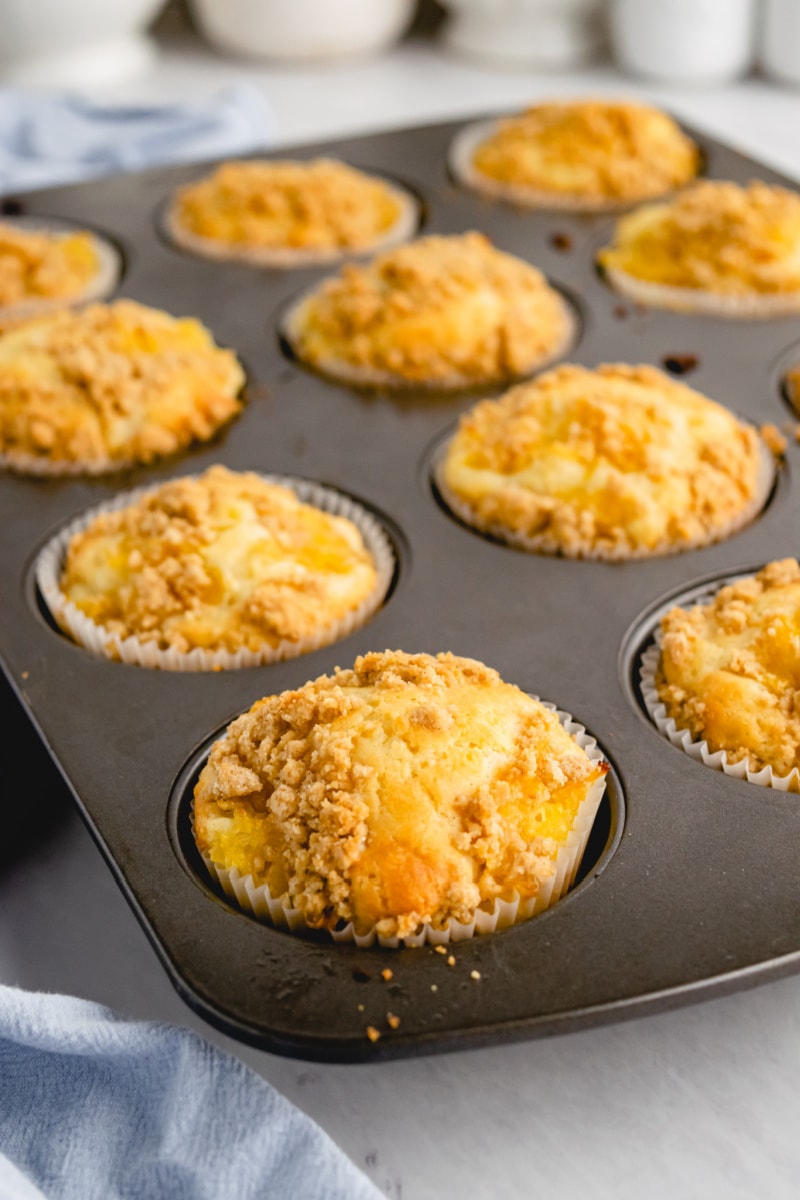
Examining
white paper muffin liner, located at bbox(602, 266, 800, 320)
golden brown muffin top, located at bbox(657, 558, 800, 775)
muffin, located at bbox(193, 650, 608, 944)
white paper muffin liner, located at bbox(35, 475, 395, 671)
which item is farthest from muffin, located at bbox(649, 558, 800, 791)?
white paper muffin liner, located at bbox(602, 266, 800, 320)

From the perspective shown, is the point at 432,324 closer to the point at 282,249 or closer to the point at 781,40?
the point at 282,249

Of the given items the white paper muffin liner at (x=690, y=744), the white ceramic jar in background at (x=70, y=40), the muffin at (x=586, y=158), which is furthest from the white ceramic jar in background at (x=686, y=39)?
the white paper muffin liner at (x=690, y=744)

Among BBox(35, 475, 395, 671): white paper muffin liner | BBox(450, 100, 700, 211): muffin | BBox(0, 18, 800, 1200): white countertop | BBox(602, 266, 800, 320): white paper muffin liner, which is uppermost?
BBox(450, 100, 700, 211): muffin

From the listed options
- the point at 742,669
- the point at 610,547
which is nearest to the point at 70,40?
the point at 610,547

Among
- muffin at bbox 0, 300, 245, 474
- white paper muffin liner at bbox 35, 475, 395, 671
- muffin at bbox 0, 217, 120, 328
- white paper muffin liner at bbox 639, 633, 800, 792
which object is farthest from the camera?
muffin at bbox 0, 217, 120, 328

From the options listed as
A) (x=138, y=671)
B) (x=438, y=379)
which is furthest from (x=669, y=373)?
(x=138, y=671)

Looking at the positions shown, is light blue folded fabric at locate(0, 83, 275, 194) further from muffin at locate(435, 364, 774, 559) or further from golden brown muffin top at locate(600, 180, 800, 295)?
→ muffin at locate(435, 364, 774, 559)

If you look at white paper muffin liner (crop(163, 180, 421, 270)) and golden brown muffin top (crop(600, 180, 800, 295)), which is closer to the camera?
golden brown muffin top (crop(600, 180, 800, 295))

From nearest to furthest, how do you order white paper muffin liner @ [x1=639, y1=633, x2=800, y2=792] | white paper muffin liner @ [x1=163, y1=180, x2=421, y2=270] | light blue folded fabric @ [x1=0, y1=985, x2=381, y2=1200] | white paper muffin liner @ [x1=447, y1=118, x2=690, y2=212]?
light blue folded fabric @ [x1=0, y1=985, x2=381, y2=1200], white paper muffin liner @ [x1=639, y1=633, x2=800, y2=792], white paper muffin liner @ [x1=163, y1=180, x2=421, y2=270], white paper muffin liner @ [x1=447, y1=118, x2=690, y2=212]
